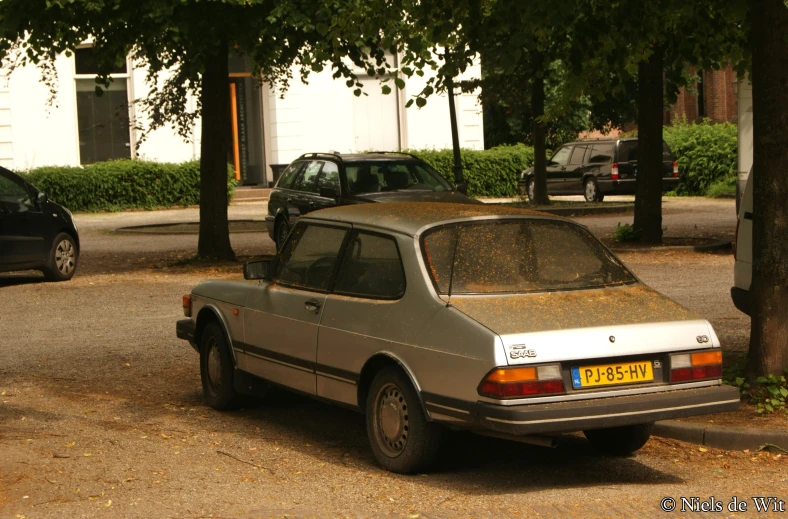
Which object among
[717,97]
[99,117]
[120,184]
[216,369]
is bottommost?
[216,369]

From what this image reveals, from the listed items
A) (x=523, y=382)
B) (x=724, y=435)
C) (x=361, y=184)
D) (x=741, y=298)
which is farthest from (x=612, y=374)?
(x=361, y=184)

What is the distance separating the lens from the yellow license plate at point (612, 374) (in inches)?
241

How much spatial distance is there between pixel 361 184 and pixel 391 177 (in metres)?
0.48

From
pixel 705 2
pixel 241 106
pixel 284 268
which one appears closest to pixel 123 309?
pixel 284 268

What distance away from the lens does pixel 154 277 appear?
17.2 meters

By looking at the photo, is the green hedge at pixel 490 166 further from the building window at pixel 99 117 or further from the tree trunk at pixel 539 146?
the building window at pixel 99 117

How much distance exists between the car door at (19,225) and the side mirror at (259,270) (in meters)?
8.58

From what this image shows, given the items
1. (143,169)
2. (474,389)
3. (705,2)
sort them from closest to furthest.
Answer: (474,389)
(705,2)
(143,169)

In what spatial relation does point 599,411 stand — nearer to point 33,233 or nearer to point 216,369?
point 216,369

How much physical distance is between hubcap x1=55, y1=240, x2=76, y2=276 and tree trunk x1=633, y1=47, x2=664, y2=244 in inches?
344

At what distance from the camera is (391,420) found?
6.63 m

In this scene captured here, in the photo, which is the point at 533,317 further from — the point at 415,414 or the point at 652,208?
the point at 652,208

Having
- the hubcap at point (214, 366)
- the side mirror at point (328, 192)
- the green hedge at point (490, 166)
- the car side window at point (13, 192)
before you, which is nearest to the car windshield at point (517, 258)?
the hubcap at point (214, 366)

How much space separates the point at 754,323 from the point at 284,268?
3.18 metres
